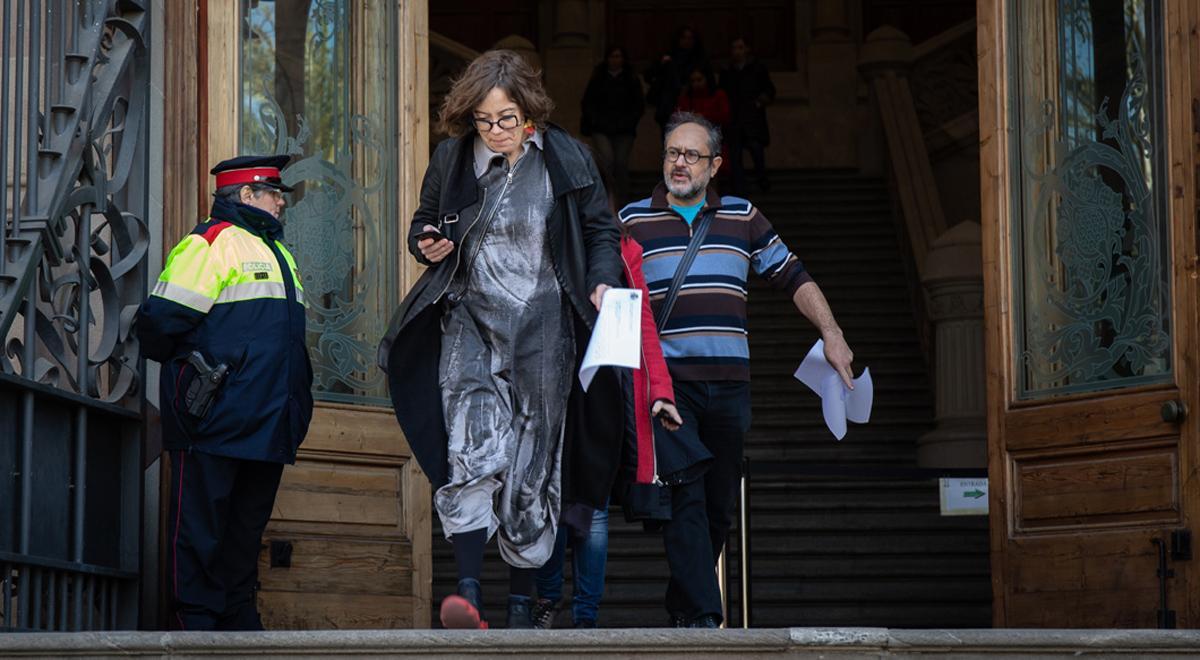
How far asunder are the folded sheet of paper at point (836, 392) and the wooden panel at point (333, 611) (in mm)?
1962

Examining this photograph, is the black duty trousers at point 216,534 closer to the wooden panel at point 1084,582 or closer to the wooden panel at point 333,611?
the wooden panel at point 333,611

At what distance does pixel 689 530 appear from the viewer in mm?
7312

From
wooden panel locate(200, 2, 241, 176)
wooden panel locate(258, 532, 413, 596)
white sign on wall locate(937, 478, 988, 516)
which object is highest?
wooden panel locate(200, 2, 241, 176)

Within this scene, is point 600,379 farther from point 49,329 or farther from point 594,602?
point 49,329

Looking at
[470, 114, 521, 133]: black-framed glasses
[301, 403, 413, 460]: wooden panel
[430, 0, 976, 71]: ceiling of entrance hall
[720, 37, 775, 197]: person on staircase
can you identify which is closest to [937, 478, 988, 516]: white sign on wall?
[301, 403, 413, 460]: wooden panel

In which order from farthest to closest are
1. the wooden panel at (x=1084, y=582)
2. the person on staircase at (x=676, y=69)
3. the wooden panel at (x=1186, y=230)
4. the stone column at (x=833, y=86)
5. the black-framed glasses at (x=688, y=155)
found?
the stone column at (x=833, y=86)
the person on staircase at (x=676, y=69)
the wooden panel at (x=1084, y=582)
the wooden panel at (x=1186, y=230)
the black-framed glasses at (x=688, y=155)

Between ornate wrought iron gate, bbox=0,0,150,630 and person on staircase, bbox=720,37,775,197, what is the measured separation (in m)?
A: 10.3

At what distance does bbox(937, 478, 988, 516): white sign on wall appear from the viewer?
9641 mm

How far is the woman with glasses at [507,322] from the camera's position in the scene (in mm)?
6723

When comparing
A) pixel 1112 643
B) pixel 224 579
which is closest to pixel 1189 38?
pixel 1112 643

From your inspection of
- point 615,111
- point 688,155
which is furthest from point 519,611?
point 615,111

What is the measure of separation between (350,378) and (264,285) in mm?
1425

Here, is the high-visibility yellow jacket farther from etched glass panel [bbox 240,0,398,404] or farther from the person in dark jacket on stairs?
the person in dark jacket on stairs

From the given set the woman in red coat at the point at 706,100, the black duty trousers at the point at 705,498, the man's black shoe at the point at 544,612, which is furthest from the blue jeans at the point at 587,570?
the woman in red coat at the point at 706,100
